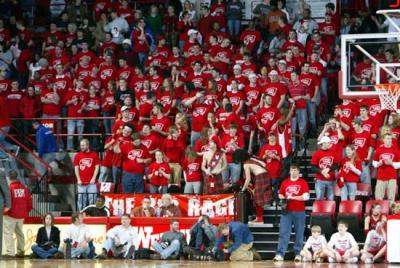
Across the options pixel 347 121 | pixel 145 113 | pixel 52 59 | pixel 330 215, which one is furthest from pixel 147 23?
pixel 330 215

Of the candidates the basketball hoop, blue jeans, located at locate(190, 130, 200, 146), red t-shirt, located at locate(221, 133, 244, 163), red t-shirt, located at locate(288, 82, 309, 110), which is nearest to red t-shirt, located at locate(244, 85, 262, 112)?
red t-shirt, located at locate(288, 82, 309, 110)

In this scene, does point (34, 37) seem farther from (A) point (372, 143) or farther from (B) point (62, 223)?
(A) point (372, 143)

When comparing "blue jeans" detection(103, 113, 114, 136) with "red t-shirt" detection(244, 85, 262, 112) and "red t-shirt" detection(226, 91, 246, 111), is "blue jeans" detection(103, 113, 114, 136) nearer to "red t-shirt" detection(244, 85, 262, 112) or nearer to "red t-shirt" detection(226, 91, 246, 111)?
"red t-shirt" detection(226, 91, 246, 111)

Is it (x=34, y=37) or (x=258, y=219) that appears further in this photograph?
(x=34, y=37)

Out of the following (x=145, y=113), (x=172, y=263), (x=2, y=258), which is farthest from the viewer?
(x=145, y=113)

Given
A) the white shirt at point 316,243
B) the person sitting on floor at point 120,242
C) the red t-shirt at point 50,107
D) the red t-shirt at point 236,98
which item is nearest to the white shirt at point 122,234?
the person sitting on floor at point 120,242

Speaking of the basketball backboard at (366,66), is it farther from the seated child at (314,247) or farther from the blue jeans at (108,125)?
the blue jeans at (108,125)

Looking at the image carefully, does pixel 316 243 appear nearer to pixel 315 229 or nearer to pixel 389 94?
pixel 315 229

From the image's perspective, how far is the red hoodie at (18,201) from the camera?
26844 millimetres

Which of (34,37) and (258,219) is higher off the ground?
(34,37)

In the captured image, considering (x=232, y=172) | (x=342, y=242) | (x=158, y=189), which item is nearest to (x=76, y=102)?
(x=158, y=189)

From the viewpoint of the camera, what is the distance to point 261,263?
974 inches

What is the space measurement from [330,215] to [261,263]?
1927 millimetres

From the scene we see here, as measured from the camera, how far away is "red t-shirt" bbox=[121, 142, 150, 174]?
28531 millimetres
